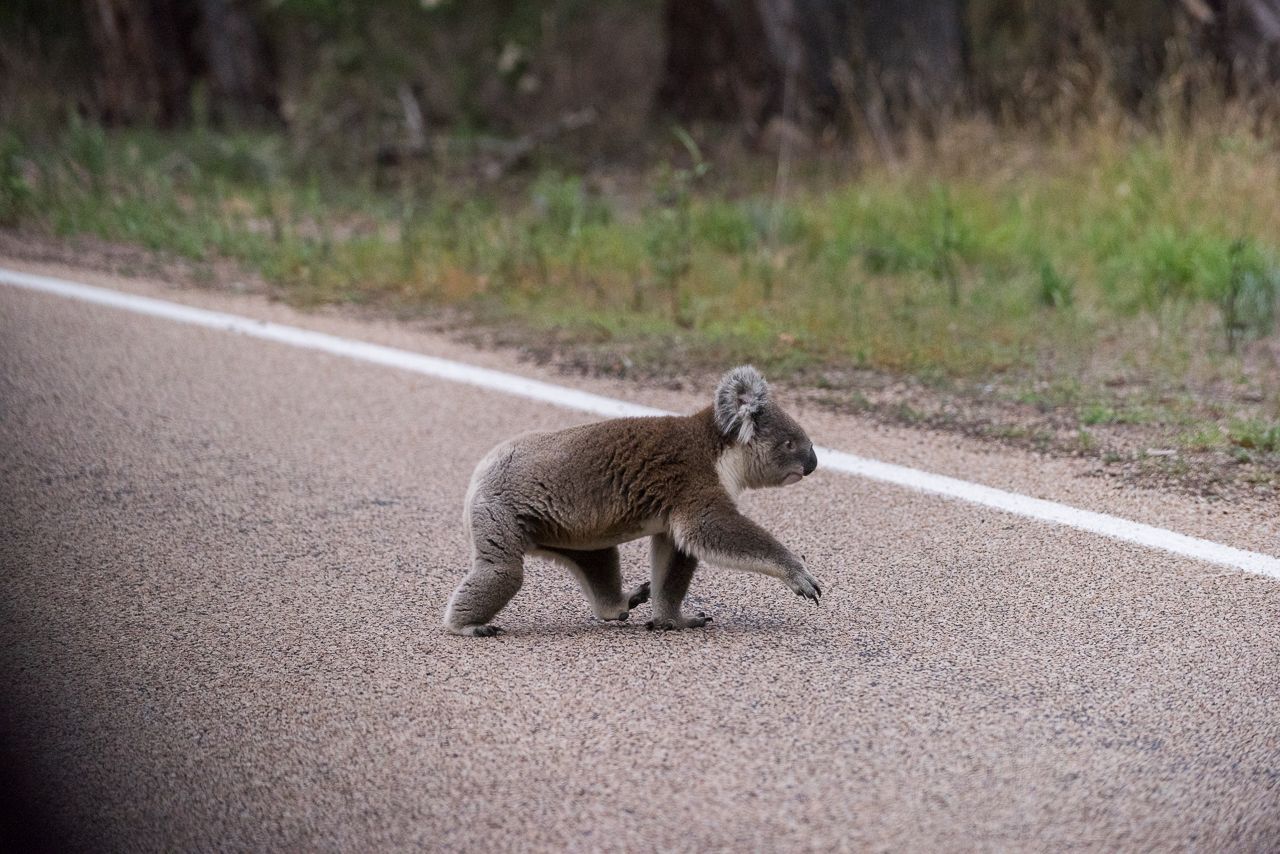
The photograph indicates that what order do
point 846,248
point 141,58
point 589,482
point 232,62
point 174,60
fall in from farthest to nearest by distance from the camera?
point 232,62
point 174,60
point 141,58
point 846,248
point 589,482

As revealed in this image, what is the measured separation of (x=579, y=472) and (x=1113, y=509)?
2.31 meters

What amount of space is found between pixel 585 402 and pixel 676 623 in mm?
2693

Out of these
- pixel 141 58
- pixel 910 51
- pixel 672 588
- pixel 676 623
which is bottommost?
pixel 676 623

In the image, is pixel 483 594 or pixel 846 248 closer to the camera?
pixel 483 594

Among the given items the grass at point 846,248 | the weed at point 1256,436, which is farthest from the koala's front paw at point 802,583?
the weed at point 1256,436

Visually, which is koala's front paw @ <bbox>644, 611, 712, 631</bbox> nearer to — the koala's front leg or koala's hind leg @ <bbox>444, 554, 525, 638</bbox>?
the koala's front leg

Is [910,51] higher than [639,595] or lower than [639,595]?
higher

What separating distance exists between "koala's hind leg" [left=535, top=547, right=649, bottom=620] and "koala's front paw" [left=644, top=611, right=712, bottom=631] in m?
0.16

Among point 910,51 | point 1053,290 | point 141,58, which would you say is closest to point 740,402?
point 1053,290

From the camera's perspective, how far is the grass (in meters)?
8.09

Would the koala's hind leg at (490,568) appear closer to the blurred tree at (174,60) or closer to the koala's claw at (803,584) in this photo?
the koala's claw at (803,584)

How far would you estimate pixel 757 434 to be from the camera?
4805 millimetres

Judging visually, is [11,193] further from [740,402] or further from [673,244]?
[740,402]

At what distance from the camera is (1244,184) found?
400 inches
